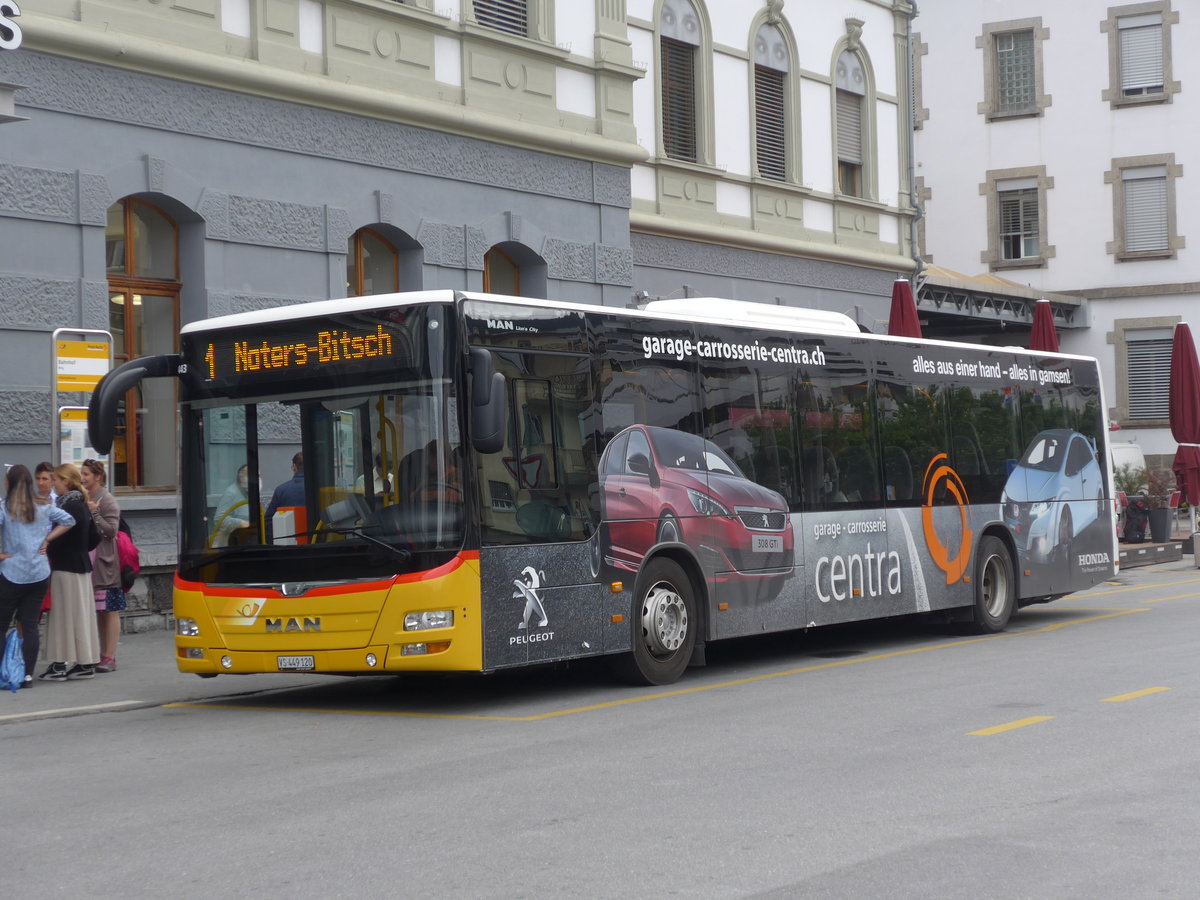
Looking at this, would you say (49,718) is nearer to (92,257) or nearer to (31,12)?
(92,257)

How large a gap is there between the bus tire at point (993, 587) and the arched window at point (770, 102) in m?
10.3

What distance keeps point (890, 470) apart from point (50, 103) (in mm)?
8447

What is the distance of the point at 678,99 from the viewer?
24.0m

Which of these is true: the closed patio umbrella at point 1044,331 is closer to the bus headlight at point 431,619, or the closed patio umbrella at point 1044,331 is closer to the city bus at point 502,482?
the city bus at point 502,482

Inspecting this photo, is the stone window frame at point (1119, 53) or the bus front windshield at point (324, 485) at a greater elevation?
the stone window frame at point (1119, 53)

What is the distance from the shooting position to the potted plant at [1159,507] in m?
31.2

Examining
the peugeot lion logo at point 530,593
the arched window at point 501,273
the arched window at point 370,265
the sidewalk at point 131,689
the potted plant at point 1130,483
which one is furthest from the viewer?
the potted plant at point 1130,483

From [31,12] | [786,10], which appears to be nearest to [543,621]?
[31,12]

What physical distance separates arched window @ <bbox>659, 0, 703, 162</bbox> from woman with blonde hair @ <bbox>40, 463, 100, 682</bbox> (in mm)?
12447

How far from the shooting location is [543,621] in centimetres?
1115

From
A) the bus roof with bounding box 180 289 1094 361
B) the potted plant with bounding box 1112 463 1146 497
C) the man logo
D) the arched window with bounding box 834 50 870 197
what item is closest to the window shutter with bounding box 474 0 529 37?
the bus roof with bounding box 180 289 1094 361

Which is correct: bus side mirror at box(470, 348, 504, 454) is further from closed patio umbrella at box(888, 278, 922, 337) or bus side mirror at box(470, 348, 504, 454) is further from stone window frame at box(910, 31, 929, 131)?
stone window frame at box(910, 31, 929, 131)

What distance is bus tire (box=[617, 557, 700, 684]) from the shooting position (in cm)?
1202

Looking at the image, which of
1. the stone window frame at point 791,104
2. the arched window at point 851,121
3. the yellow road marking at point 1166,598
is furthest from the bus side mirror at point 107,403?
the arched window at point 851,121
